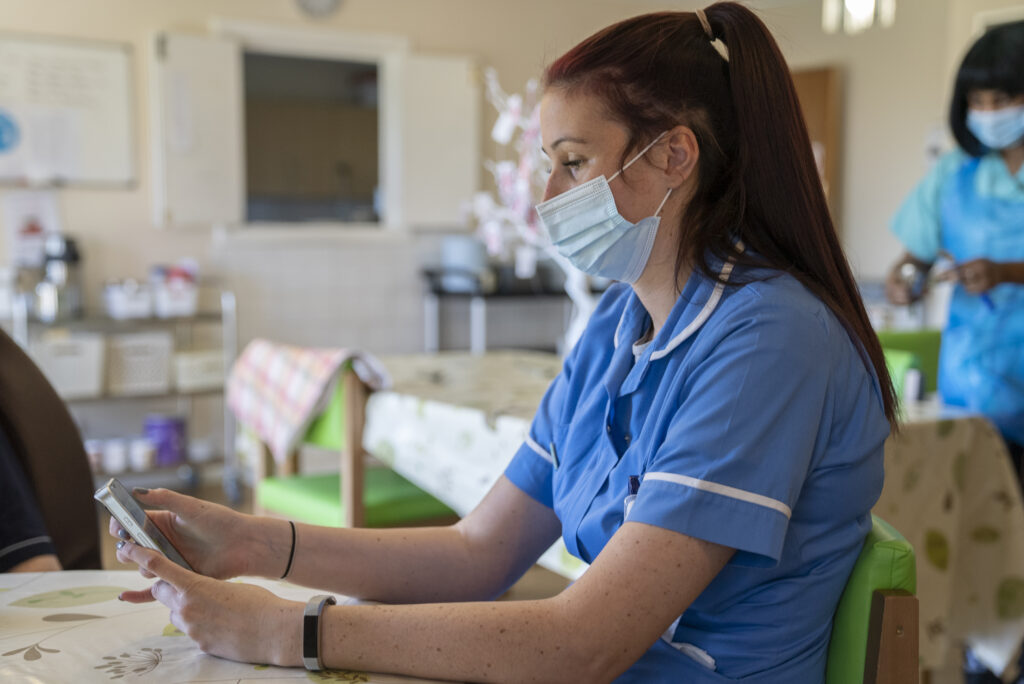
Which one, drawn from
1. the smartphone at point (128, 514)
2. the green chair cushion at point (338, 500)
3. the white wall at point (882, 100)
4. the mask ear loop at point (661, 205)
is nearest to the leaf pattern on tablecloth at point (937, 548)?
the green chair cushion at point (338, 500)

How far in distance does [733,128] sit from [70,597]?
865mm

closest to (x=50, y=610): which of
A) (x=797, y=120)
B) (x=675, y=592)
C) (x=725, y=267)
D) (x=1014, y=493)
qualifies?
(x=675, y=592)

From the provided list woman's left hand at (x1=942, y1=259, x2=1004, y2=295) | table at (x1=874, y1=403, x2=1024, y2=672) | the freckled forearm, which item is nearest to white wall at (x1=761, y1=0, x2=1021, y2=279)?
woman's left hand at (x1=942, y1=259, x2=1004, y2=295)

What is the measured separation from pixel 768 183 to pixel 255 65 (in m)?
5.33

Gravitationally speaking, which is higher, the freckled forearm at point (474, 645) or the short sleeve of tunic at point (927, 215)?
the short sleeve of tunic at point (927, 215)

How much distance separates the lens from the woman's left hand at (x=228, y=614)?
2.81 feet

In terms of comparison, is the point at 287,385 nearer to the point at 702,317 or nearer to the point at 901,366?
the point at 901,366

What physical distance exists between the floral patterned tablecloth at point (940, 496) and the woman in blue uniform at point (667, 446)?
90 cm

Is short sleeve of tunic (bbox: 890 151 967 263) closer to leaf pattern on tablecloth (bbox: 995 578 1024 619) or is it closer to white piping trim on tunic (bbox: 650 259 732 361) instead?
leaf pattern on tablecloth (bbox: 995 578 1024 619)

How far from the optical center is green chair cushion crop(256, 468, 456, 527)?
7.99ft

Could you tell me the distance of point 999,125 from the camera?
7.36ft

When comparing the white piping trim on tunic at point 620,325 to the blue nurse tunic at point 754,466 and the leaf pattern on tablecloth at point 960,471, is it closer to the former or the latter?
the blue nurse tunic at point 754,466

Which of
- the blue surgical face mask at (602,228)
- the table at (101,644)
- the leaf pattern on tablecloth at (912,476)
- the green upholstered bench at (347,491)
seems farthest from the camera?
the green upholstered bench at (347,491)

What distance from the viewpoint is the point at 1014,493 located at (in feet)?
6.88
